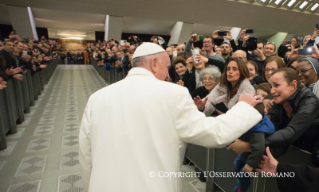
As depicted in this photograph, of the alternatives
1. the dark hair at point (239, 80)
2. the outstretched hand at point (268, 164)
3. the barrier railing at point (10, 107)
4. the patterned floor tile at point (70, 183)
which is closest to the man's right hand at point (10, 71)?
the barrier railing at point (10, 107)

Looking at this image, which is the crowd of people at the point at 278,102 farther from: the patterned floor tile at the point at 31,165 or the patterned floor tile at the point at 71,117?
the patterned floor tile at the point at 71,117

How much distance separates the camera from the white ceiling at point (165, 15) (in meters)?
14.8

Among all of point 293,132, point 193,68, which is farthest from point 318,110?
point 193,68

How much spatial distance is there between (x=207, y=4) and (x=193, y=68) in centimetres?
1440

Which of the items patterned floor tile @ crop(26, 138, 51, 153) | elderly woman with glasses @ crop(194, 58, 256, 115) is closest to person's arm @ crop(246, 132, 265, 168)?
elderly woman with glasses @ crop(194, 58, 256, 115)

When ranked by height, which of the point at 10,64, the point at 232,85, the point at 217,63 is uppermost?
the point at 217,63

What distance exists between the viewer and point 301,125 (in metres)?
1.54

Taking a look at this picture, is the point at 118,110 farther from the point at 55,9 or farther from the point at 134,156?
the point at 55,9

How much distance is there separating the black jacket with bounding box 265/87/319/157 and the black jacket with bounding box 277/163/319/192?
249 mm

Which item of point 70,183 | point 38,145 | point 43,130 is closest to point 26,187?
point 70,183

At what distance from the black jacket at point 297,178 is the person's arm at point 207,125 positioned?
1.23 ft

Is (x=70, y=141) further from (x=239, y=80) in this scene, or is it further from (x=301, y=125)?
(x=301, y=125)

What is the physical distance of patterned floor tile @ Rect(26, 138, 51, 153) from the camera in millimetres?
3781

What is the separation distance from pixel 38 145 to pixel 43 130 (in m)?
0.79
